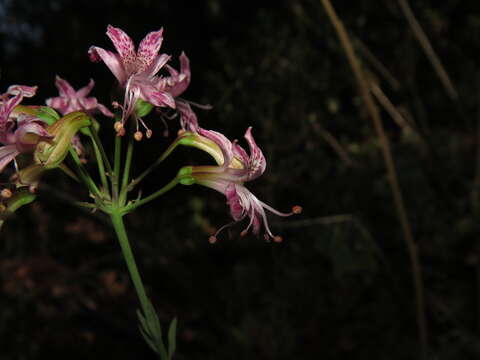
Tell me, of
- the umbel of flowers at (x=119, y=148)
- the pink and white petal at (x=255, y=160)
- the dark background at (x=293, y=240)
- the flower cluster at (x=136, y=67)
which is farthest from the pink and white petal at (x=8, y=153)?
the dark background at (x=293, y=240)

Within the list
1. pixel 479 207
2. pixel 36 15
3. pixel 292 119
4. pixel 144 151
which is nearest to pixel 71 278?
pixel 144 151

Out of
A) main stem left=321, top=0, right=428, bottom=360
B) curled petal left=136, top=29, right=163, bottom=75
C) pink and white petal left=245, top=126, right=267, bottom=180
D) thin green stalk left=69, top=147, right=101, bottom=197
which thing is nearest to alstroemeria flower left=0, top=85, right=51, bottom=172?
A: thin green stalk left=69, top=147, right=101, bottom=197

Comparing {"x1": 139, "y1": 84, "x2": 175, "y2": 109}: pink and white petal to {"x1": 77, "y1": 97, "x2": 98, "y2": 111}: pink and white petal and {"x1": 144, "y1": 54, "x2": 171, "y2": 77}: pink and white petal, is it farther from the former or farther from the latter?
{"x1": 77, "y1": 97, "x2": 98, "y2": 111}: pink and white petal

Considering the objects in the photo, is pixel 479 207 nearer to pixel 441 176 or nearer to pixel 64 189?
pixel 441 176

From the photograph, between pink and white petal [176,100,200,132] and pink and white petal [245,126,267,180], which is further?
pink and white petal [176,100,200,132]

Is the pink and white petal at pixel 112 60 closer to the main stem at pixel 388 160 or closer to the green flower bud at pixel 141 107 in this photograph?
the green flower bud at pixel 141 107

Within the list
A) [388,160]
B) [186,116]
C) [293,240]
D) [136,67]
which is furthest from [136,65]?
[293,240]
